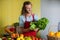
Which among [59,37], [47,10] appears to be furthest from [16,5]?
[59,37]

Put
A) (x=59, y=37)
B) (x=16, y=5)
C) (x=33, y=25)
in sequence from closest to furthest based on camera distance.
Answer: (x=59, y=37) → (x=33, y=25) → (x=16, y=5)

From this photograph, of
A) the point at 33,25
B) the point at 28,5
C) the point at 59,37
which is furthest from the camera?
the point at 28,5

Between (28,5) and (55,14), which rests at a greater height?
(28,5)

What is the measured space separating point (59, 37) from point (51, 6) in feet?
3.87

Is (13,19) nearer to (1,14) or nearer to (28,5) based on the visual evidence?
(1,14)

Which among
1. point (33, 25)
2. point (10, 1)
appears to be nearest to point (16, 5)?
point (10, 1)

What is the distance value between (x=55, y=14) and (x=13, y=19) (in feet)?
1.98

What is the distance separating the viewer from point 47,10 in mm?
2184

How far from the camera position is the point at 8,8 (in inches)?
84.8

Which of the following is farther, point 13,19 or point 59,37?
point 13,19

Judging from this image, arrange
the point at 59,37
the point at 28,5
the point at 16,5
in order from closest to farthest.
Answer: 1. the point at 59,37
2. the point at 28,5
3. the point at 16,5

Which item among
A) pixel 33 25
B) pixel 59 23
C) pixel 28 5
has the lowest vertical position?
pixel 59 23

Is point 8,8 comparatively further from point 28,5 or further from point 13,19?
point 28,5

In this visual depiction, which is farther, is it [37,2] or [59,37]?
[37,2]
